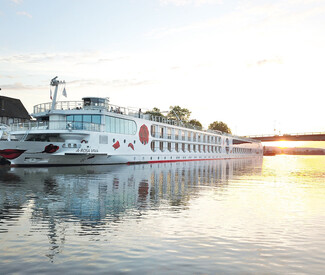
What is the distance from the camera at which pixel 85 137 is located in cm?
4331

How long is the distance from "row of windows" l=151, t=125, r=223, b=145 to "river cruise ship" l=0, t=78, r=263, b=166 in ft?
0.64

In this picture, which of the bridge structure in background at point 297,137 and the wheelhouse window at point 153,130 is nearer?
the wheelhouse window at point 153,130

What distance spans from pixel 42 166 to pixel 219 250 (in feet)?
121

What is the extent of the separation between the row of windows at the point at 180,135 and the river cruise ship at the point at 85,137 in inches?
7.7

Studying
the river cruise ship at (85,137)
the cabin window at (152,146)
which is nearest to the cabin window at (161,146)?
the river cruise ship at (85,137)

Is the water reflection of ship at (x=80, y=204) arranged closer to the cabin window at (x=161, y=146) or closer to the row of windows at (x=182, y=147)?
the row of windows at (x=182, y=147)

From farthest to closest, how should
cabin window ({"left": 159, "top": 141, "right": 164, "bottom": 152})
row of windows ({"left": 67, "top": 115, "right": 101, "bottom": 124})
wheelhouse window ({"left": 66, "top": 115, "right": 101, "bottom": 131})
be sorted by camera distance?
cabin window ({"left": 159, "top": 141, "right": 164, "bottom": 152})
row of windows ({"left": 67, "top": 115, "right": 101, "bottom": 124})
wheelhouse window ({"left": 66, "top": 115, "right": 101, "bottom": 131})

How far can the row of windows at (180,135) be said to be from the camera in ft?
205

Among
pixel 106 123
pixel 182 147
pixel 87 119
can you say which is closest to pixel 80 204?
pixel 87 119

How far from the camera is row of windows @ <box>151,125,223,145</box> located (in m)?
62.5

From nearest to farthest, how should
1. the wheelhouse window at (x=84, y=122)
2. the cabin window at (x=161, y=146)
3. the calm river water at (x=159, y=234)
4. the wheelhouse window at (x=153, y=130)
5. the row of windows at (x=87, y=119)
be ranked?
1. the calm river water at (x=159, y=234)
2. the wheelhouse window at (x=84, y=122)
3. the row of windows at (x=87, y=119)
4. the wheelhouse window at (x=153, y=130)
5. the cabin window at (x=161, y=146)

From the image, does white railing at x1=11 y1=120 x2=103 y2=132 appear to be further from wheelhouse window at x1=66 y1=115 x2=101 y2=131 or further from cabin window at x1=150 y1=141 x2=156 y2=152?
cabin window at x1=150 y1=141 x2=156 y2=152

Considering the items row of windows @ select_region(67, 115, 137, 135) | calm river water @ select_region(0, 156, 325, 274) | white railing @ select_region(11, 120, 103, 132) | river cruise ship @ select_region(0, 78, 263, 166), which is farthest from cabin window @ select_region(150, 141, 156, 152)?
calm river water @ select_region(0, 156, 325, 274)

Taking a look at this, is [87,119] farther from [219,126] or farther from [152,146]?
[219,126]
